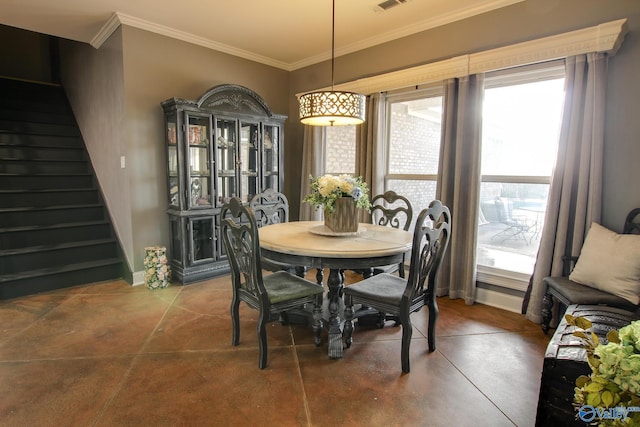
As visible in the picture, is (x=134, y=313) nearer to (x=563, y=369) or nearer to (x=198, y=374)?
(x=198, y=374)

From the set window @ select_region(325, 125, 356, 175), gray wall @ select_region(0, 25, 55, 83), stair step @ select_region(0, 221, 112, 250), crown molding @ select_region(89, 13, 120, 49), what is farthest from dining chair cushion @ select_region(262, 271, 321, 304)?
gray wall @ select_region(0, 25, 55, 83)

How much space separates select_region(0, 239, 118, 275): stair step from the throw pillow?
451 centimetres

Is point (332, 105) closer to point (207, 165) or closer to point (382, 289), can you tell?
point (382, 289)

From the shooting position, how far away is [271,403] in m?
1.89

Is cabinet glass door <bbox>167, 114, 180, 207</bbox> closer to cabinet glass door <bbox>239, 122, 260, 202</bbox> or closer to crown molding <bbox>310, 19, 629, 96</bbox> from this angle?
cabinet glass door <bbox>239, 122, 260, 202</bbox>

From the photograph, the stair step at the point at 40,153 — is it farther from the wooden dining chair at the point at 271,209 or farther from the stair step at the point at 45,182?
the wooden dining chair at the point at 271,209

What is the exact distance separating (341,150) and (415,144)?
1030mm

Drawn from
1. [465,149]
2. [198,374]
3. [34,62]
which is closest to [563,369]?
[198,374]

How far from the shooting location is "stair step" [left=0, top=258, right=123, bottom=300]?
3.35m

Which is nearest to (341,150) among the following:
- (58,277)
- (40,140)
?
(58,277)

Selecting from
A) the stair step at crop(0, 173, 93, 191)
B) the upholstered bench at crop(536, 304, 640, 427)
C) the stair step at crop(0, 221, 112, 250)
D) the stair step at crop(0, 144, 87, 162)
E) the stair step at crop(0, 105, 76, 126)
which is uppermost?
the stair step at crop(0, 105, 76, 126)

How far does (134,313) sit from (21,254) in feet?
5.11

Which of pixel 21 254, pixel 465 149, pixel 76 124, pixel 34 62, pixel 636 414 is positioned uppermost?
pixel 34 62

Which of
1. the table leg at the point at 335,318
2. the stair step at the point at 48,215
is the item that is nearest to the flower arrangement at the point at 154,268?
the stair step at the point at 48,215
